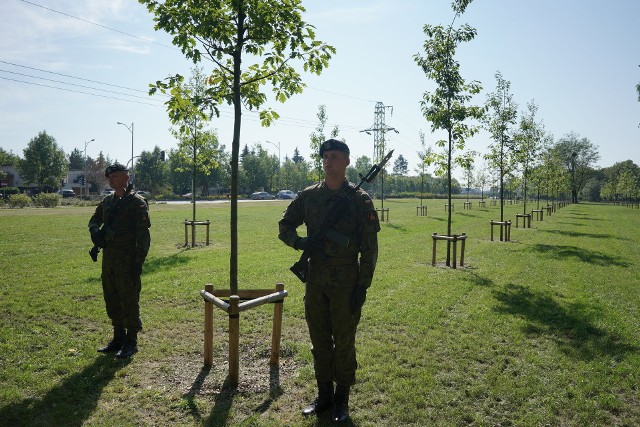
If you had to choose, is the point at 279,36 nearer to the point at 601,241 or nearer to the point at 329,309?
the point at 329,309

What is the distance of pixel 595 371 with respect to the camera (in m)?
5.34

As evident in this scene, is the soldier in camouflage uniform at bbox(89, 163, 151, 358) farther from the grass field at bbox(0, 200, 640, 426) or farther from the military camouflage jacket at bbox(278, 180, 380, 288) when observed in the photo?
the military camouflage jacket at bbox(278, 180, 380, 288)

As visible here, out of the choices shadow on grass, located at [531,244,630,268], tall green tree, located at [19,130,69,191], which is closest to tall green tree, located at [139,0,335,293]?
shadow on grass, located at [531,244,630,268]

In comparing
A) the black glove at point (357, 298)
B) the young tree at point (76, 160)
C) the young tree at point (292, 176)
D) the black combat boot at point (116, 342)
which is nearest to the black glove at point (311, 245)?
the black glove at point (357, 298)

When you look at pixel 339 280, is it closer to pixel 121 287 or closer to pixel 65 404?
pixel 65 404

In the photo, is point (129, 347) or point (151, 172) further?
point (151, 172)

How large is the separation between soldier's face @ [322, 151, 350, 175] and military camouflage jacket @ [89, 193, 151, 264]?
→ 9.62ft

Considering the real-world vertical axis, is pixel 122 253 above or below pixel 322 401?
above

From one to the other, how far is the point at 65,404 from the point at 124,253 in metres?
1.96

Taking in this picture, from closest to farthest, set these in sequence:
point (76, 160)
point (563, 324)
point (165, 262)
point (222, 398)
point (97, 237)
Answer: point (222, 398) < point (97, 237) < point (563, 324) < point (165, 262) < point (76, 160)

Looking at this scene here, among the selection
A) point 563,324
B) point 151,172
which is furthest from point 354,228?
point 151,172

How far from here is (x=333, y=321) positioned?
13.8 feet

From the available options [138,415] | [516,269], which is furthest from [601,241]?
[138,415]

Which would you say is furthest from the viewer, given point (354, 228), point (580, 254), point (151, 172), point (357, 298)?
point (151, 172)
